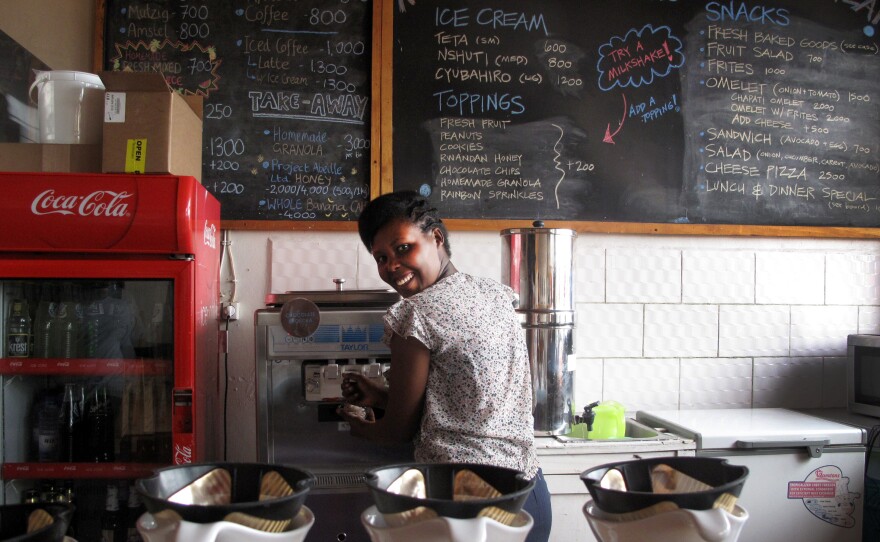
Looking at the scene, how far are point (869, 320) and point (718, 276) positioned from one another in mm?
784

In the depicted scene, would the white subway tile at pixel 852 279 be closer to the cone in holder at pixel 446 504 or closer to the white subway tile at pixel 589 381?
the white subway tile at pixel 589 381

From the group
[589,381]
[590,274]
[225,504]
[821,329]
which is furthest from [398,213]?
[821,329]

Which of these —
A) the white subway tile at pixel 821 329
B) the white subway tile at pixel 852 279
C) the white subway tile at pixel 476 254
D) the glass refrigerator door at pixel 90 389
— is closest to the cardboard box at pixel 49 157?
the glass refrigerator door at pixel 90 389

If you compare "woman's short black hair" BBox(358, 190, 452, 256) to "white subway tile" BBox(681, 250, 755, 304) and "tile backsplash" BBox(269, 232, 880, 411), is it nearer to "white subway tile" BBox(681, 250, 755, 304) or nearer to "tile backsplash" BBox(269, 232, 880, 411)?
"tile backsplash" BBox(269, 232, 880, 411)

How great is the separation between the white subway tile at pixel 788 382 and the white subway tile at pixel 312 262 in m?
1.88

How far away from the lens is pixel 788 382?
117 inches

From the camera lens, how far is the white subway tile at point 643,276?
2855 millimetres

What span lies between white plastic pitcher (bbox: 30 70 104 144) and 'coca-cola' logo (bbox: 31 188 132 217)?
31cm

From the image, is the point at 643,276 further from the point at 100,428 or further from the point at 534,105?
the point at 100,428

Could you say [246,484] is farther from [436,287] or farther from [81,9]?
[81,9]

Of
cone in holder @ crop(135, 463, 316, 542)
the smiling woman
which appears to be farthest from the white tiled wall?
cone in holder @ crop(135, 463, 316, 542)

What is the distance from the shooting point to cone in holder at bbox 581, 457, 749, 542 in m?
0.94

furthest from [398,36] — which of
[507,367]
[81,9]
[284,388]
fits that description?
[507,367]

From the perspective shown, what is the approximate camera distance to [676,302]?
2889mm
